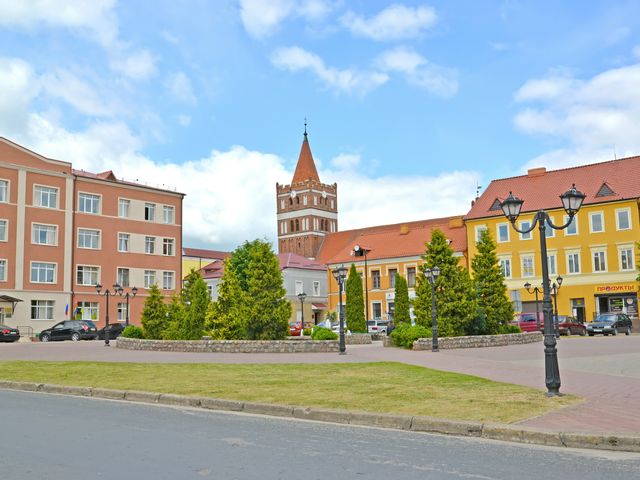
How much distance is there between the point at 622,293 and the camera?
57750 millimetres

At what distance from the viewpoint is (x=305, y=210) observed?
370 ft

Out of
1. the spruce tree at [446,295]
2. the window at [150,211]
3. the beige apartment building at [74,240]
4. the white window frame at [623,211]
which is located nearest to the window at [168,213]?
the beige apartment building at [74,240]

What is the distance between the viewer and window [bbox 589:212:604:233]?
195 feet

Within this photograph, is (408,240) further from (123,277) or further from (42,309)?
(42,309)

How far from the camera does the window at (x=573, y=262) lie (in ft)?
199

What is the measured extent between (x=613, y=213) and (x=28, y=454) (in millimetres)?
58844

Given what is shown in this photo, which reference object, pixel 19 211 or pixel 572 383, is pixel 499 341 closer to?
pixel 572 383

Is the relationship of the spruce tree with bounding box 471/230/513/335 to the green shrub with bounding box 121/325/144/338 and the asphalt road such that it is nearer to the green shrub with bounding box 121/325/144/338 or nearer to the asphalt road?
the green shrub with bounding box 121/325/144/338

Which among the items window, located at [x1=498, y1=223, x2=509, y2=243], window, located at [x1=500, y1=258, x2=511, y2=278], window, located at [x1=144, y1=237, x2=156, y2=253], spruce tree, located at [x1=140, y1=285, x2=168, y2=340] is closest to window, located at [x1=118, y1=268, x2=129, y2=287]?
window, located at [x1=144, y1=237, x2=156, y2=253]

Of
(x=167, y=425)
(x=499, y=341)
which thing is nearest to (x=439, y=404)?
(x=167, y=425)

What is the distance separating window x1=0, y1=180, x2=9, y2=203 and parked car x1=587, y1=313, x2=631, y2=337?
45.0m

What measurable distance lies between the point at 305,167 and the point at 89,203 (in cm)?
6061

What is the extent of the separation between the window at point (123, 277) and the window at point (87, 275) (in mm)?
2124

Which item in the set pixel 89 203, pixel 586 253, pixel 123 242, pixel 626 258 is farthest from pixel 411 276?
pixel 89 203
